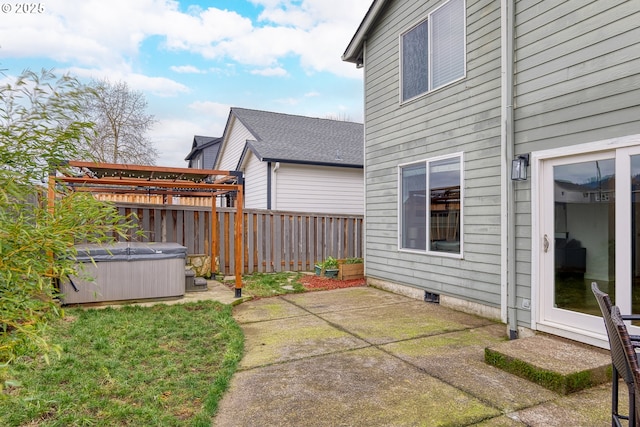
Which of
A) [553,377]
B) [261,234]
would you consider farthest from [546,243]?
[261,234]

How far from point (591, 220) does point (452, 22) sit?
346cm

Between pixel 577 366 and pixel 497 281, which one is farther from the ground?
pixel 497 281

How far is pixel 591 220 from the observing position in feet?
12.2

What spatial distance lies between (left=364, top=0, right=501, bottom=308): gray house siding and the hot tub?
3.64 metres

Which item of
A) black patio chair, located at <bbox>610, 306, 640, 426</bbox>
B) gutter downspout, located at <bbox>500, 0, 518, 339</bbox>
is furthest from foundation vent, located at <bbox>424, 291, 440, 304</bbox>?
black patio chair, located at <bbox>610, 306, 640, 426</bbox>

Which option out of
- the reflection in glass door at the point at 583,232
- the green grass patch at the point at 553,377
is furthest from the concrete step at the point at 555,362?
the reflection in glass door at the point at 583,232

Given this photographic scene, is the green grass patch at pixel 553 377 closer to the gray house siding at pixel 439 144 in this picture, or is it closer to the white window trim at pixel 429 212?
the gray house siding at pixel 439 144

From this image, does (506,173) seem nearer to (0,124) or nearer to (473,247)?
(473,247)

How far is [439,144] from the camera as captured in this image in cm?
572

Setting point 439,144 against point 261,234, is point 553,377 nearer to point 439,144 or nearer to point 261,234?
point 439,144

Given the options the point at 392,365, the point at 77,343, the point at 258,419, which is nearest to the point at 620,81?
the point at 392,365

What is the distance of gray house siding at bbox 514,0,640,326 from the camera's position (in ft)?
11.1

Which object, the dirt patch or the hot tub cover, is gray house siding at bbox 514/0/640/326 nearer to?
the dirt patch

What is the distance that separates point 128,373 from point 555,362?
3.57m
